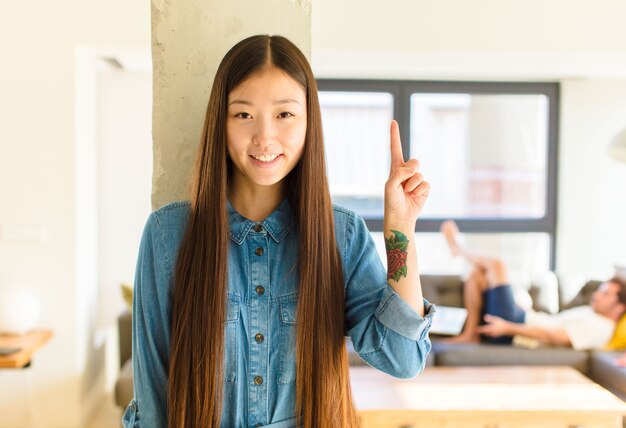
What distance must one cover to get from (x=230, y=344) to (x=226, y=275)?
0.12 metres

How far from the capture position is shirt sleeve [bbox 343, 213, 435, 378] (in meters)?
1.19

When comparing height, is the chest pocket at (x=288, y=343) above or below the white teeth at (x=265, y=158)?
below

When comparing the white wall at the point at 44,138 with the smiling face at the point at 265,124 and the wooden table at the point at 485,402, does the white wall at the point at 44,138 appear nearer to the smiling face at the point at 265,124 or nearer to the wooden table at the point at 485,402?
the wooden table at the point at 485,402

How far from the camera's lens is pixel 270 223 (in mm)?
1263

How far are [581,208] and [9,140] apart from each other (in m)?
4.21

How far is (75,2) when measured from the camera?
3752 millimetres

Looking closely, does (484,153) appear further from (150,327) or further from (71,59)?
(150,327)

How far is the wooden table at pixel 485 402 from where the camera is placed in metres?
2.99

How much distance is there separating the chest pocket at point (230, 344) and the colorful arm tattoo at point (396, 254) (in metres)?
0.29

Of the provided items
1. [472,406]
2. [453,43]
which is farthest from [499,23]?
[472,406]

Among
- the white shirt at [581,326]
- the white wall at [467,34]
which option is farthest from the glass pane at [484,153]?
the white shirt at [581,326]

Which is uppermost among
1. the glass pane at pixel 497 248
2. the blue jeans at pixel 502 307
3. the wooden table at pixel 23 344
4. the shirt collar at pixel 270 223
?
the shirt collar at pixel 270 223

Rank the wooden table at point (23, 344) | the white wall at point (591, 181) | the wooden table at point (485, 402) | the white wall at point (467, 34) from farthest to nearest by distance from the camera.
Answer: the white wall at point (591, 181) < the white wall at point (467, 34) < the wooden table at point (23, 344) < the wooden table at point (485, 402)

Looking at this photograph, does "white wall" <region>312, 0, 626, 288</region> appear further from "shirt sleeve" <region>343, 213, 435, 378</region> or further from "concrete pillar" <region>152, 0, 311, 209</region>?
"shirt sleeve" <region>343, 213, 435, 378</region>
